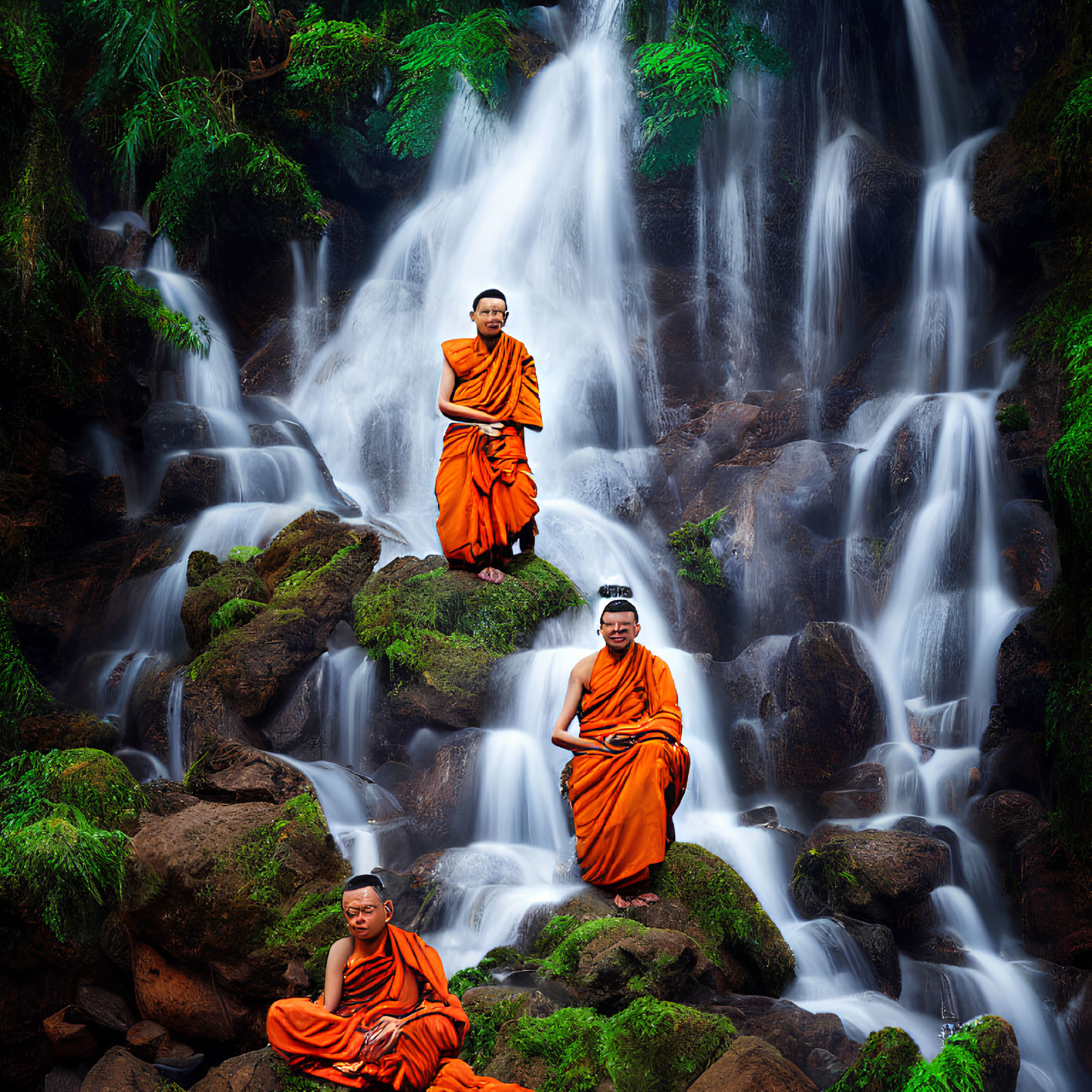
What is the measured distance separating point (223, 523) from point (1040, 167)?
1083 centimetres

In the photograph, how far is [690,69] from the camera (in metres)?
13.7

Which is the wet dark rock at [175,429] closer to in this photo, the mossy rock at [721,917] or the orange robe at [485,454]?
the orange robe at [485,454]

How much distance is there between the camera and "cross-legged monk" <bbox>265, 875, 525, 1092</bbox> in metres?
3.61

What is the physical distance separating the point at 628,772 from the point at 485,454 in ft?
9.32

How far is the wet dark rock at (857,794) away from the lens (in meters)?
7.99

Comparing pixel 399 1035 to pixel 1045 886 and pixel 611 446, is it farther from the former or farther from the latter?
pixel 611 446

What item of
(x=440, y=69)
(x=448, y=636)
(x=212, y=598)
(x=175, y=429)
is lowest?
(x=448, y=636)

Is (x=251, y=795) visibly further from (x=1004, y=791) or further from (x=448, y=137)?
(x=448, y=137)

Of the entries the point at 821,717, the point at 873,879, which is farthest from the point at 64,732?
the point at 821,717

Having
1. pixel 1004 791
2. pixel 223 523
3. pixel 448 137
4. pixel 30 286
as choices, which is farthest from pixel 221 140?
pixel 1004 791

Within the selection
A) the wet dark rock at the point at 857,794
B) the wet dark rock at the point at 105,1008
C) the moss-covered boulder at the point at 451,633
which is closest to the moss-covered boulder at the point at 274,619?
the moss-covered boulder at the point at 451,633

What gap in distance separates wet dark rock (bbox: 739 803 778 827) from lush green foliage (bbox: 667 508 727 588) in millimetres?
3186

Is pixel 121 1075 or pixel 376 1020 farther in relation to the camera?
pixel 121 1075

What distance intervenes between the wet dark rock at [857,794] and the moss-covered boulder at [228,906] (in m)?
4.75
